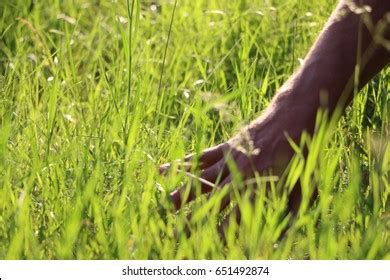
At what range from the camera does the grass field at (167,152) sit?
217cm

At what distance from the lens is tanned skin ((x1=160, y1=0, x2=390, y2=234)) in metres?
2.41

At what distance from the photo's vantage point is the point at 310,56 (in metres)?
2.52

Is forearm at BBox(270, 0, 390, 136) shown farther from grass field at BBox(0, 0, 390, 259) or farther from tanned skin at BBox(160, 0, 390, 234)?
grass field at BBox(0, 0, 390, 259)

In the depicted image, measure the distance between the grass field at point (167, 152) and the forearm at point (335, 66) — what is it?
0.13m

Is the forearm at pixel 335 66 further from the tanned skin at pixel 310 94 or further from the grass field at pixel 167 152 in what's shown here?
the grass field at pixel 167 152

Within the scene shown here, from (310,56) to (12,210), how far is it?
29.5 inches

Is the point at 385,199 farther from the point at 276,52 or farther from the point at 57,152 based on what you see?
the point at 276,52

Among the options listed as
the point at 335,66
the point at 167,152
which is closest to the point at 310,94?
the point at 335,66

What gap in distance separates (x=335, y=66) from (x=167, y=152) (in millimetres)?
541

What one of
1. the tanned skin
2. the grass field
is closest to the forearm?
the tanned skin

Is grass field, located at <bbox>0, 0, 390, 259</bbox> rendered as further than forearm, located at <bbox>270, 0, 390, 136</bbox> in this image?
No

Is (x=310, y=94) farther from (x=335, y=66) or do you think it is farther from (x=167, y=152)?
(x=167, y=152)

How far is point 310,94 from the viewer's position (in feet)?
8.08
